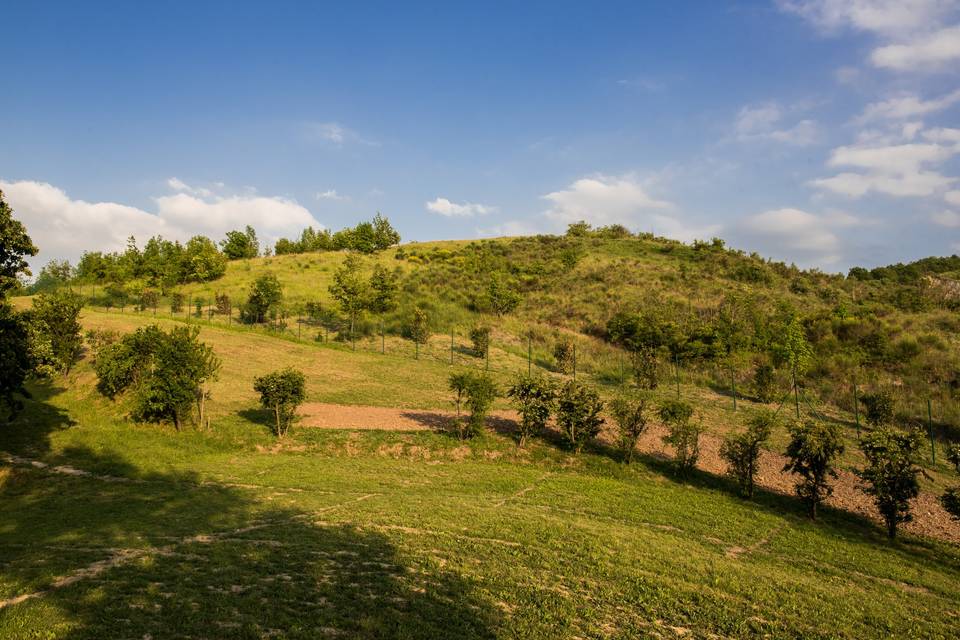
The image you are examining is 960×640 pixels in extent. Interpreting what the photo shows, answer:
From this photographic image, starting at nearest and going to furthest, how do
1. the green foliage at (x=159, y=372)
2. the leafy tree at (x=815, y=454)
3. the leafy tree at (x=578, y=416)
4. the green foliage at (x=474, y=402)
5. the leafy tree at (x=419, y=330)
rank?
the leafy tree at (x=815, y=454)
the green foliage at (x=159, y=372)
the leafy tree at (x=578, y=416)
the green foliage at (x=474, y=402)
the leafy tree at (x=419, y=330)

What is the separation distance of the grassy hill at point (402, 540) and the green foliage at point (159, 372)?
94cm

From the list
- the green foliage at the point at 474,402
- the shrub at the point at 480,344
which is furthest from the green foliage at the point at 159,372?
the shrub at the point at 480,344

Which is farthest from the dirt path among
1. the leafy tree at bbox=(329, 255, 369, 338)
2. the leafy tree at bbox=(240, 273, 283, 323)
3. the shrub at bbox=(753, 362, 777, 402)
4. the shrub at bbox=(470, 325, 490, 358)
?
the leafy tree at bbox=(240, 273, 283, 323)

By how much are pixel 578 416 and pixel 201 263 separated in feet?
229

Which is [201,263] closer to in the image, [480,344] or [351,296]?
[351,296]

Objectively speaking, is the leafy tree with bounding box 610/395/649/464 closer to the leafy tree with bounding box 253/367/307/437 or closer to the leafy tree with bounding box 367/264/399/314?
the leafy tree with bounding box 253/367/307/437

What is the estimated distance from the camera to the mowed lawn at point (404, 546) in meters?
8.14

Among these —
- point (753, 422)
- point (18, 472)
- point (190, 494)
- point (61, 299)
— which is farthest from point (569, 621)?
point (61, 299)

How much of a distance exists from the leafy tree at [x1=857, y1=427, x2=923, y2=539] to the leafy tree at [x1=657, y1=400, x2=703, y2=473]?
603cm

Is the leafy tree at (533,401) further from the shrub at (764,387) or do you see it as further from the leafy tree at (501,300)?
the leafy tree at (501,300)

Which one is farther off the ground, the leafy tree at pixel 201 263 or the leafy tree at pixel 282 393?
the leafy tree at pixel 201 263

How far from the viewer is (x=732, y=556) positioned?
13.2 metres

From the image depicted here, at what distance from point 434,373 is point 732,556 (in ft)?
94.6

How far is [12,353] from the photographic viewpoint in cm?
1384
